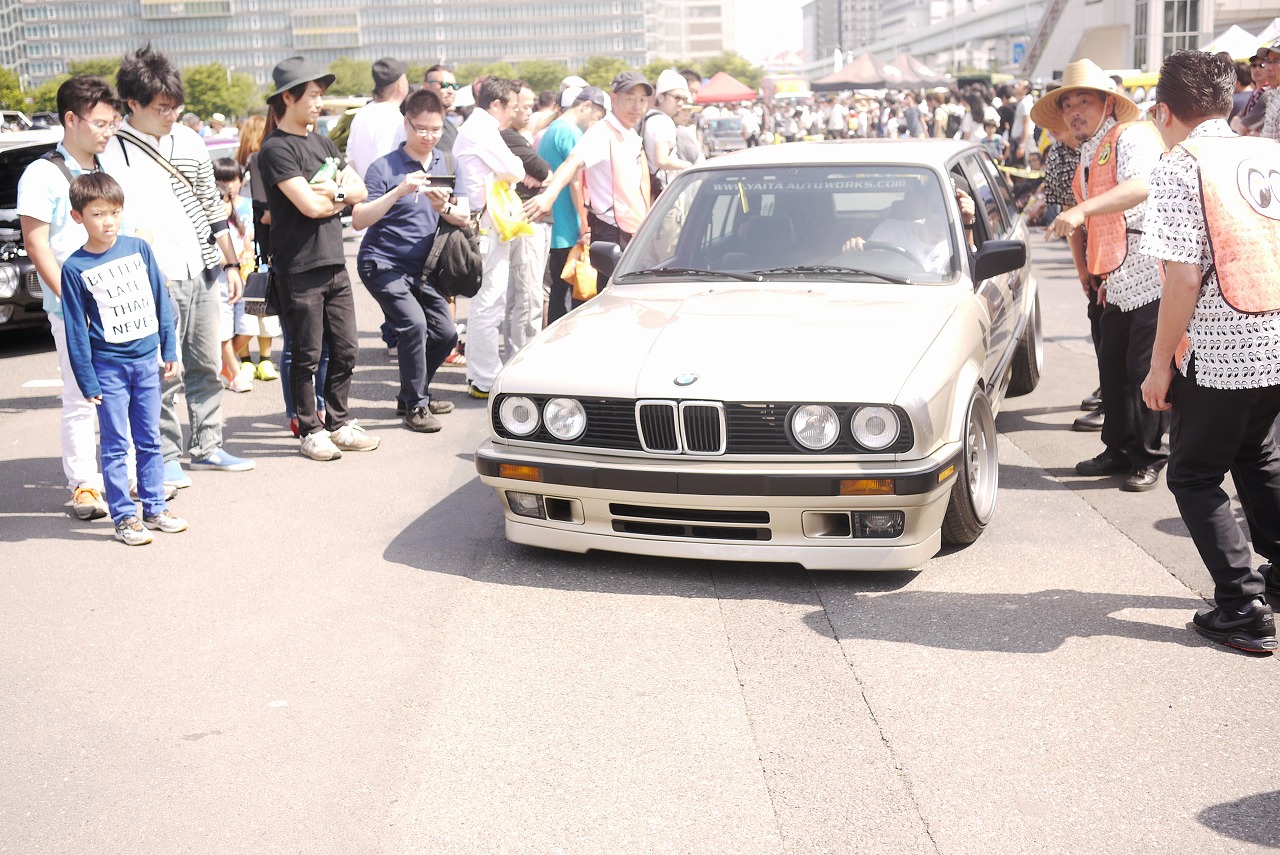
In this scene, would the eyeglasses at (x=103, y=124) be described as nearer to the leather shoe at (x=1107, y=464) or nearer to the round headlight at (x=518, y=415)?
the round headlight at (x=518, y=415)

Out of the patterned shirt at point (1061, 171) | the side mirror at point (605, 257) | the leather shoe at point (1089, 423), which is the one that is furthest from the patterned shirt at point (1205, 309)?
the leather shoe at point (1089, 423)

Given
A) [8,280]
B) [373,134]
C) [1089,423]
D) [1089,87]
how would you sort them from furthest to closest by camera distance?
1. [8,280]
2. [373,134]
3. [1089,423]
4. [1089,87]

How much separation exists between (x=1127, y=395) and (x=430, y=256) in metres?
3.95

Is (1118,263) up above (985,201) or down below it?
below

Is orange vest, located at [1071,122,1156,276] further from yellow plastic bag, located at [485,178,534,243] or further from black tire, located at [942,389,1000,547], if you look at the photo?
yellow plastic bag, located at [485,178,534,243]

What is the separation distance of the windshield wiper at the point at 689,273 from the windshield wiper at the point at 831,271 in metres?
0.06

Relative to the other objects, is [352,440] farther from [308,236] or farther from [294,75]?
[294,75]

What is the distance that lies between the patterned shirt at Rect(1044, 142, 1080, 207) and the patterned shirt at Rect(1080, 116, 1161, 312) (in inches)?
40.8

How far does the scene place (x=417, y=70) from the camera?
15450 centimetres

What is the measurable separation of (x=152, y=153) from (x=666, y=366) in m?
3.04

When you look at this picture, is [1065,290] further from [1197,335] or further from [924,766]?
[924,766]

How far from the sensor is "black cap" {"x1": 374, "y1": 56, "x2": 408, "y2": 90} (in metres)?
9.31

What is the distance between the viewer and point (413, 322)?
740cm

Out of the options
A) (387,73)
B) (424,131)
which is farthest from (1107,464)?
(387,73)
